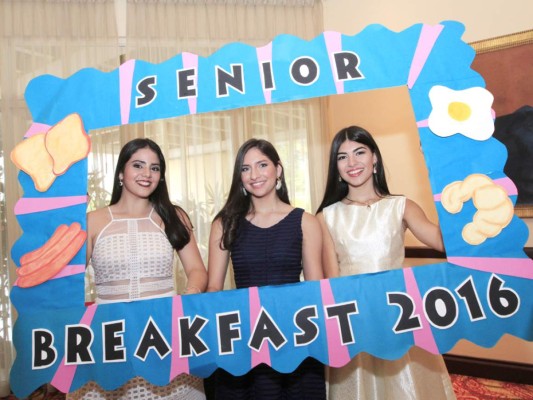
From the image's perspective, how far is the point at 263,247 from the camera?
1944mm

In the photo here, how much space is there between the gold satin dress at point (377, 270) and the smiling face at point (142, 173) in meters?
0.74

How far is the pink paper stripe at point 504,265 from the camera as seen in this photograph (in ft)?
5.54

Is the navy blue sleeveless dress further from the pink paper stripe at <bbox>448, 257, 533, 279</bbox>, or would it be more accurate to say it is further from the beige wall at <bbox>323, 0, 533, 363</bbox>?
the beige wall at <bbox>323, 0, 533, 363</bbox>

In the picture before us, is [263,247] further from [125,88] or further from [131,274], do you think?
[125,88]

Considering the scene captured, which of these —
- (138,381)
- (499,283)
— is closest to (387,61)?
(499,283)

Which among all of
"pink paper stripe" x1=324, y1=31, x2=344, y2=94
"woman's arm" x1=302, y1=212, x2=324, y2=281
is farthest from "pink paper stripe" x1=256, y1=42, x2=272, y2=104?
"woman's arm" x1=302, y1=212, x2=324, y2=281

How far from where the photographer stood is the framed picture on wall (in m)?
3.04

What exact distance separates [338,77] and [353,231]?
643 millimetres

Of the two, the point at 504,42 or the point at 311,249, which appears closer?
the point at 311,249

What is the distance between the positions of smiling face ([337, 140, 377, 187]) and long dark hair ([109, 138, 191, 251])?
2.30 ft

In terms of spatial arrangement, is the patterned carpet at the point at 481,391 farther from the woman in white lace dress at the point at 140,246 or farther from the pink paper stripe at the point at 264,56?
the pink paper stripe at the point at 264,56

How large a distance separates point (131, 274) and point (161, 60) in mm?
2278

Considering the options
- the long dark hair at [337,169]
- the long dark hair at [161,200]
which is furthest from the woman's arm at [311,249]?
the long dark hair at [161,200]

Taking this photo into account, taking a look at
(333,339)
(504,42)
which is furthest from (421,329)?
(504,42)
